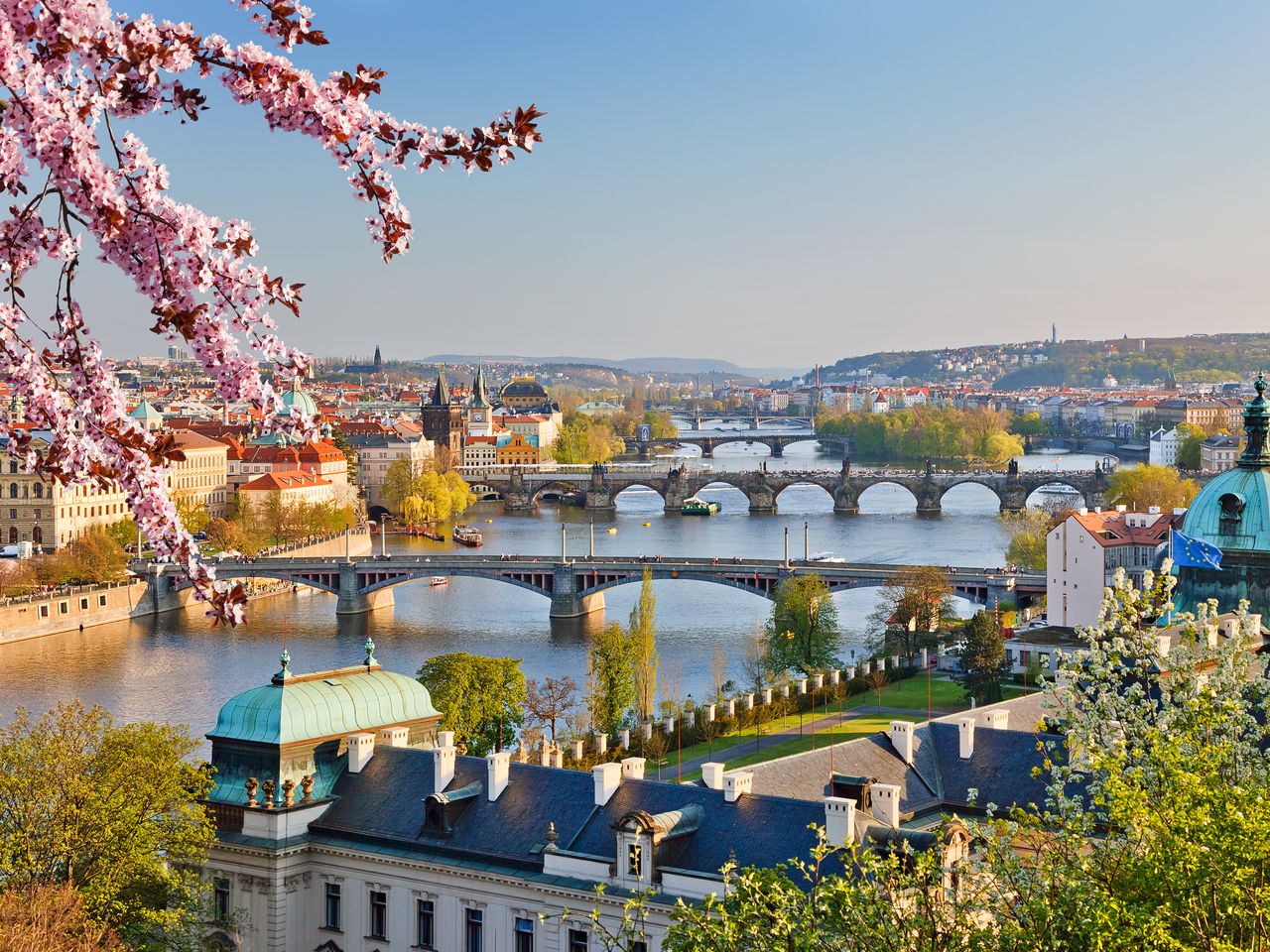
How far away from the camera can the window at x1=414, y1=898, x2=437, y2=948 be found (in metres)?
16.9

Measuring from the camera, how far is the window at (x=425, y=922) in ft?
55.5

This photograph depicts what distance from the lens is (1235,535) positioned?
25.7m

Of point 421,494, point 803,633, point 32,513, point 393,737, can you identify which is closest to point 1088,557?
point 803,633

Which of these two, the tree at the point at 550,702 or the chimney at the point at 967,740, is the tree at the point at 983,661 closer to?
the tree at the point at 550,702

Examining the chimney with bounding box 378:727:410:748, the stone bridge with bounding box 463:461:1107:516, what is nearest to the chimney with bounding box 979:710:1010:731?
the chimney with bounding box 378:727:410:748

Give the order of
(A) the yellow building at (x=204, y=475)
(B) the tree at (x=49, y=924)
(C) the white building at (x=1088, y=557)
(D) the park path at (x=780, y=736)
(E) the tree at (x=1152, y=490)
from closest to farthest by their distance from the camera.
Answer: (B) the tree at (x=49, y=924) → (D) the park path at (x=780, y=736) → (C) the white building at (x=1088, y=557) → (E) the tree at (x=1152, y=490) → (A) the yellow building at (x=204, y=475)

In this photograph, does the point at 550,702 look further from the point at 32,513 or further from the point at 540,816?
the point at 32,513

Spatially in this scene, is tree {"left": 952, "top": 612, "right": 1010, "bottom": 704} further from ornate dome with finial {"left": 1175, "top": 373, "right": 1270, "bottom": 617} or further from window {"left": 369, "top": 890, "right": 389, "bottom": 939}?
window {"left": 369, "top": 890, "right": 389, "bottom": 939}

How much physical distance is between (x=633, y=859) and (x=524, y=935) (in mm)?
1465

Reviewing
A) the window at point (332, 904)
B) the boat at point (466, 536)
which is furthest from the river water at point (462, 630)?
the window at point (332, 904)

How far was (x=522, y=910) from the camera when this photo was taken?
16219 mm

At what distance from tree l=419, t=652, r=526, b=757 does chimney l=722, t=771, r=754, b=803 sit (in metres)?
11.1

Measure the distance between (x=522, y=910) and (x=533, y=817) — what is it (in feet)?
3.26

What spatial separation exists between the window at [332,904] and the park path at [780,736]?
8.40m
